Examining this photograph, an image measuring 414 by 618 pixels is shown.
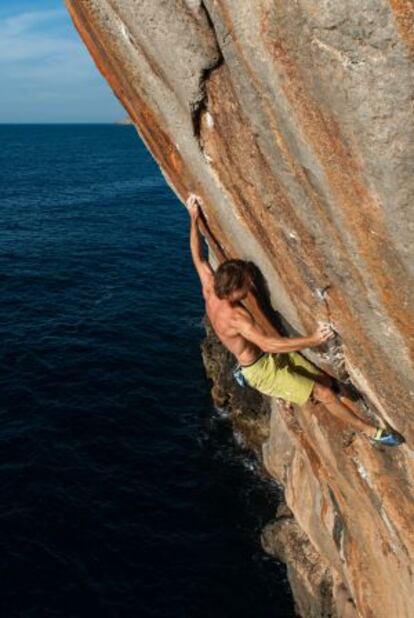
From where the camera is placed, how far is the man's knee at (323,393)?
10.5 metres

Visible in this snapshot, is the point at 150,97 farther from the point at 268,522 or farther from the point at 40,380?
the point at 40,380

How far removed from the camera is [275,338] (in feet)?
30.2

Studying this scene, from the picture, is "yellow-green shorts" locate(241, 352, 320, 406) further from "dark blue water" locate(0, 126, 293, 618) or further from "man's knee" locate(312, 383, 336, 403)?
"dark blue water" locate(0, 126, 293, 618)

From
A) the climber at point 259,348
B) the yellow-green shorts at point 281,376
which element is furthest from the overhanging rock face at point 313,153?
the yellow-green shorts at point 281,376

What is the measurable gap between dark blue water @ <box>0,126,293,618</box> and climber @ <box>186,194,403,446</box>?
12894 millimetres

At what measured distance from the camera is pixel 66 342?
36594 mm

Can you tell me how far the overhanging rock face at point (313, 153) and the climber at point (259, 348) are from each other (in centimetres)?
41

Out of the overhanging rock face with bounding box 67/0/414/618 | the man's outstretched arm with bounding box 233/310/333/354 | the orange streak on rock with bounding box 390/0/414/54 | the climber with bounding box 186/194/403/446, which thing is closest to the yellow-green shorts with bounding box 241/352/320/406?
the climber with bounding box 186/194/403/446

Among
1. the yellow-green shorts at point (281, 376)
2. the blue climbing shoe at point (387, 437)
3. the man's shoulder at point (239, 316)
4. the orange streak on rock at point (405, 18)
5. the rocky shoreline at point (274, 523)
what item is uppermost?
the orange streak on rock at point (405, 18)

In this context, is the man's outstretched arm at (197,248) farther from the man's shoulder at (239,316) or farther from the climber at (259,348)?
the man's shoulder at (239,316)

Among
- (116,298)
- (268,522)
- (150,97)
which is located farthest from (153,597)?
(116,298)

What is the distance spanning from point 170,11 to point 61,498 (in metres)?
21.7

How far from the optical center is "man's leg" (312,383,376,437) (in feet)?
33.6

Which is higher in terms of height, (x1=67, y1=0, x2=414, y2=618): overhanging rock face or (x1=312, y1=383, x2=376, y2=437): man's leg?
(x1=67, y1=0, x2=414, y2=618): overhanging rock face
